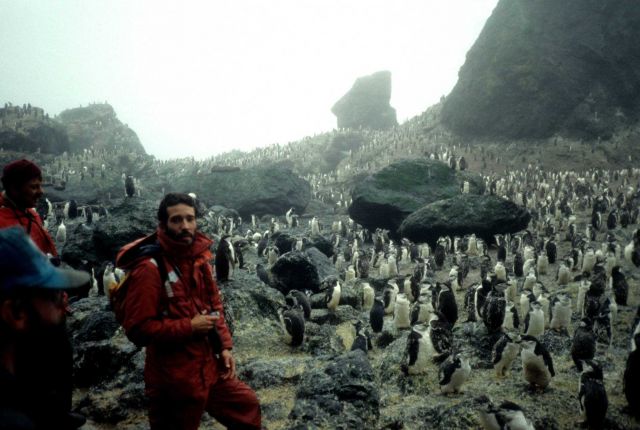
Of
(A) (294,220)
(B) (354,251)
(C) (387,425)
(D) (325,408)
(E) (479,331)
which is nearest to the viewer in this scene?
(D) (325,408)

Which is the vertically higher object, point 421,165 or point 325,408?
point 421,165

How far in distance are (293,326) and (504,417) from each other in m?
4.87

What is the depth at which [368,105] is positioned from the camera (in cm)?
8288

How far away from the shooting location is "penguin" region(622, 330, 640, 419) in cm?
550

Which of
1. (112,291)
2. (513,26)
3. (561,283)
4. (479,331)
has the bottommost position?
(561,283)

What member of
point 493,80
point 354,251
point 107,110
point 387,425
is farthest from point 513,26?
point 107,110

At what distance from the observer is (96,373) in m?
6.90

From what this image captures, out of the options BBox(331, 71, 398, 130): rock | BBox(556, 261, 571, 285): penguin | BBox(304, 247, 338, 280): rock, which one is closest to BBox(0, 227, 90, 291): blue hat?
BBox(304, 247, 338, 280): rock

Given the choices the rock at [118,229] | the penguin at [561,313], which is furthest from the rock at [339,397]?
the rock at [118,229]

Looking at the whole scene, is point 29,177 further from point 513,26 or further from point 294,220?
point 513,26

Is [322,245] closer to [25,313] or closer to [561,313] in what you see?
[561,313]

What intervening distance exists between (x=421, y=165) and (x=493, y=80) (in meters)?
33.0

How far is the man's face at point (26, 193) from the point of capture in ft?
14.4

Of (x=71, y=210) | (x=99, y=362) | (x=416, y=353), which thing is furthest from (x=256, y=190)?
(x=416, y=353)
